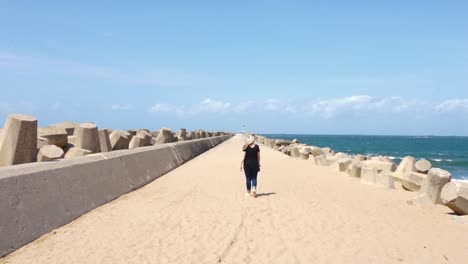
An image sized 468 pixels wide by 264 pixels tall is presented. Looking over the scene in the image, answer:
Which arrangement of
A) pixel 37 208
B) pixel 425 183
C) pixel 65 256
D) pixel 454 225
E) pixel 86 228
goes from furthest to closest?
pixel 425 183
pixel 454 225
pixel 86 228
pixel 37 208
pixel 65 256

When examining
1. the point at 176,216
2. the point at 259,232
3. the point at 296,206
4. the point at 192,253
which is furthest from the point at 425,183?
the point at 192,253

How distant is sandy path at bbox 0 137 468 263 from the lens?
552cm

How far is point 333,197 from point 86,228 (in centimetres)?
579

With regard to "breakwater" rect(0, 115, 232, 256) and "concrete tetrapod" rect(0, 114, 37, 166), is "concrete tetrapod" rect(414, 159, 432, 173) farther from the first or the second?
"concrete tetrapod" rect(0, 114, 37, 166)

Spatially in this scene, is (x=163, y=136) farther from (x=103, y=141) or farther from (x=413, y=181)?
(x=413, y=181)

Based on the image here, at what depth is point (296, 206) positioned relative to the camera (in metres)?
9.04

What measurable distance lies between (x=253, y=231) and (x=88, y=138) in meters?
5.56

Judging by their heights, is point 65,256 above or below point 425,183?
below

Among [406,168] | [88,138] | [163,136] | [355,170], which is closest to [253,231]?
[88,138]

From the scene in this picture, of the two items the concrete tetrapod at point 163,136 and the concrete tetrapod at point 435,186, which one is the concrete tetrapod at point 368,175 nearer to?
the concrete tetrapod at point 435,186

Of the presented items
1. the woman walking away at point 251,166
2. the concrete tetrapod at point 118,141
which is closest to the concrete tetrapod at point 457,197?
the woman walking away at point 251,166

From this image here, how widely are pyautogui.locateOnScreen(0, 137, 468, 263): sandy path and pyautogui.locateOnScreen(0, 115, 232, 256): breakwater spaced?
0.20 meters

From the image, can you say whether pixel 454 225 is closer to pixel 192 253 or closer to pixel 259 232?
pixel 259 232

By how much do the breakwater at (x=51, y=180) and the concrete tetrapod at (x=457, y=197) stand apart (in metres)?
5.98
